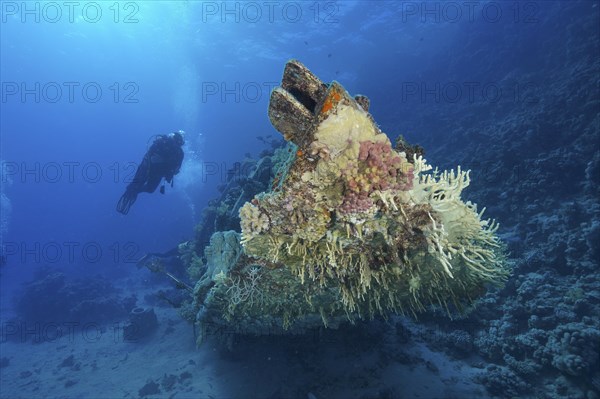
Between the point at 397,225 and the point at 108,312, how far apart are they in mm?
24971

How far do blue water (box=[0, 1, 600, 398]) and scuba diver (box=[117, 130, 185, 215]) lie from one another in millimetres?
703

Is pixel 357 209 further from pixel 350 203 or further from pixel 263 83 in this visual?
pixel 263 83

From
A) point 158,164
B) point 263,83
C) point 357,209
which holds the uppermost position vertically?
point 263,83

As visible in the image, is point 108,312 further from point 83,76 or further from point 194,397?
point 83,76

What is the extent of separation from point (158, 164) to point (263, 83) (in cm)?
5508

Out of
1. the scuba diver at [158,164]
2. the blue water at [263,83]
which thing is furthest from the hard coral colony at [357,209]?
the scuba diver at [158,164]

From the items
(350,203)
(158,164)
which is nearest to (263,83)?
(158,164)

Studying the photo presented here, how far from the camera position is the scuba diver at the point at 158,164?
14867 millimetres

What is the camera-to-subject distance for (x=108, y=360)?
1511cm

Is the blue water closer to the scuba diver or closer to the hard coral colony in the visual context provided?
the scuba diver

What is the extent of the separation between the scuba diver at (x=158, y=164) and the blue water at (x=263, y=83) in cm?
70

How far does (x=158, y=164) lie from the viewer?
49.7 ft

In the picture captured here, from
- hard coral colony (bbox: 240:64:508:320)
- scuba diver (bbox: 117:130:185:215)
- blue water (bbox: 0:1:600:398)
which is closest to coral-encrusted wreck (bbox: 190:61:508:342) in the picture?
hard coral colony (bbox: 240:64:508:320)

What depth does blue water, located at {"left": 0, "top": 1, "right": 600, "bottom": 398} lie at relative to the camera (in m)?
16.1
